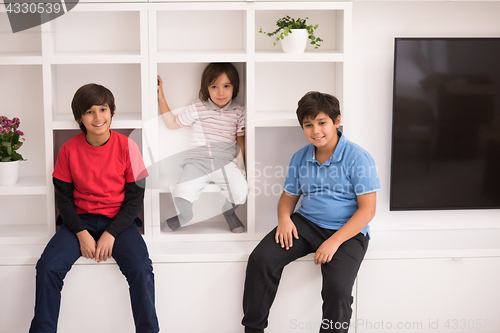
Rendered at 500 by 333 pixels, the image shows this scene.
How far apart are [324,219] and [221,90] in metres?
0.70

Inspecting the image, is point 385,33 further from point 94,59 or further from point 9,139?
point 9,139

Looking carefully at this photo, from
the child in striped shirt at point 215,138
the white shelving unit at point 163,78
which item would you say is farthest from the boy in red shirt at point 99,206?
the child in striped shirt at point 215,138

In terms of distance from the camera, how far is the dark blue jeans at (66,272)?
152cm

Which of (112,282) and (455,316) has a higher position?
(112,282)

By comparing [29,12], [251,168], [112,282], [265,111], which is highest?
[29,12]

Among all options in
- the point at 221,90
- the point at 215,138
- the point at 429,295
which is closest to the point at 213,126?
the point at 215,138

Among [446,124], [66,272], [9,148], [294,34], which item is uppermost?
[294,34]

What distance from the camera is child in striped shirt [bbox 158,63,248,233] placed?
6.15ft

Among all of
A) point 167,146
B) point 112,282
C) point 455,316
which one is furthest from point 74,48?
point 455,316

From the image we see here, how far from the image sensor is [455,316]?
1.75 m

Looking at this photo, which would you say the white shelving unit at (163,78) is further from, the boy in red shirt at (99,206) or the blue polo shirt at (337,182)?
the blue polo shirt at (337,182)

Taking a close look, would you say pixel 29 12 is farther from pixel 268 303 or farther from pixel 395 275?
pixel 395 275

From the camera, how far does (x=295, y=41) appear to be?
1765mm

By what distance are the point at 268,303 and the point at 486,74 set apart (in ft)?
4.40
